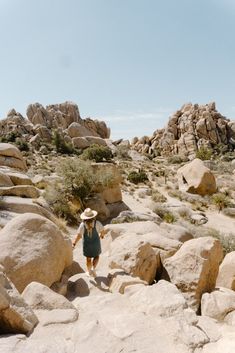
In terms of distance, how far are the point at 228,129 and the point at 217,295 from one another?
198ft

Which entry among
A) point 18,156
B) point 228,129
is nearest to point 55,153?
point 18,156

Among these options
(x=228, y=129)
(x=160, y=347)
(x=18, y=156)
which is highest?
(x=228, y=129)

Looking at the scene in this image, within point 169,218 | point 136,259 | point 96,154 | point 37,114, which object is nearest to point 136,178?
point 96,154

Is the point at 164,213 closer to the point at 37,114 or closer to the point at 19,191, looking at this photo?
the point at 19,191

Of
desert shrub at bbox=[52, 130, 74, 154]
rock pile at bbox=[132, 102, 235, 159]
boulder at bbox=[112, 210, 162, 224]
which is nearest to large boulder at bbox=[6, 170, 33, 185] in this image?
boulder at bbox=[112, 210, 162, 224]

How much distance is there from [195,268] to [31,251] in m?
3.93

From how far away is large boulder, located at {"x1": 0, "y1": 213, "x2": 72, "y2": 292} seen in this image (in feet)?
22.2

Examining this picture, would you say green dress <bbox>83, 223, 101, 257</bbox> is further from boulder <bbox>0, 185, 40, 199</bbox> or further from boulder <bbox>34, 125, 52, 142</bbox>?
boulder <bbox>34, 125, 52, 142</bbox>

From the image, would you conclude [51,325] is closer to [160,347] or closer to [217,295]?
[160,347]

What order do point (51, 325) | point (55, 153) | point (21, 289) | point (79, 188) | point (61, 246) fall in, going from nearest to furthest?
point (51, 325), point (21, 289), point (61, 246), point (79, 188), point (55, 153)

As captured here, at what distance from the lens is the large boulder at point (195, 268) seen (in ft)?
24.9

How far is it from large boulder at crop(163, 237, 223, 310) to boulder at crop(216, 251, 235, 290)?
37.2 inches

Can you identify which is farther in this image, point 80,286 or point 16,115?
point 16,115

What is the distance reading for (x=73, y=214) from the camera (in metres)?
17.7
